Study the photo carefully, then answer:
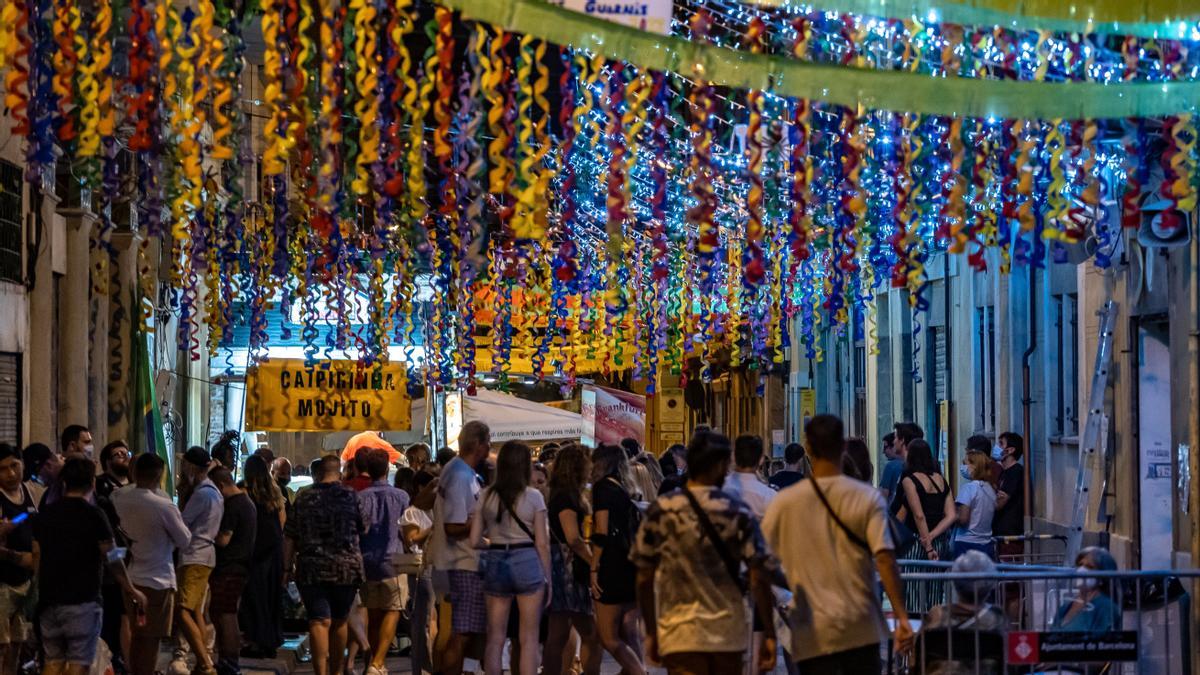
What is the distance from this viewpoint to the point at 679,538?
928cm

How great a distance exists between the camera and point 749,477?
521 inches

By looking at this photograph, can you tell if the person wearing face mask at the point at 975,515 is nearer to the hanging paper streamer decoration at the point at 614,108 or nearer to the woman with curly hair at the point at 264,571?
the hanging paper streamer decoration at the point at 614,108

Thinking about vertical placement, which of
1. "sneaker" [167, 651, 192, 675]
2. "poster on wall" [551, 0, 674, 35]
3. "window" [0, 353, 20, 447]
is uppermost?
"poster on wall" [551, 0, 674, 35]

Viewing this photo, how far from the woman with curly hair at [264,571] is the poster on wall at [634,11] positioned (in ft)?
27.2

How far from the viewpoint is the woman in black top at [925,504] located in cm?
1658

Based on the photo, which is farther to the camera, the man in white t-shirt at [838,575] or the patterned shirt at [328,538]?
the patterned shirt at [328,538]

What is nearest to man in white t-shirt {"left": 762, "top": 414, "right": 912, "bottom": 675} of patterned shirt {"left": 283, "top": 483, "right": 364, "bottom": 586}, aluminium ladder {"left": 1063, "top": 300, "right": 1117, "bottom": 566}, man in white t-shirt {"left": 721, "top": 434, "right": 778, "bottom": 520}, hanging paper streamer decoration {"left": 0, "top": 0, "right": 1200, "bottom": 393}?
hanging paper streamer decoration {"left": 0, "top": 0, "right": 1200, "bottom": 393}

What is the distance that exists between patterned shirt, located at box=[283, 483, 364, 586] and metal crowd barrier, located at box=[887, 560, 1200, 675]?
4658mm

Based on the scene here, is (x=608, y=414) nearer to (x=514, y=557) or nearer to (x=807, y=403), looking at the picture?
→ (x=807, y=403)

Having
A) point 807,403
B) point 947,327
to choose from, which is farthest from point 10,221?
point 807,403

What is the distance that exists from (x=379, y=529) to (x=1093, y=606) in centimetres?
603

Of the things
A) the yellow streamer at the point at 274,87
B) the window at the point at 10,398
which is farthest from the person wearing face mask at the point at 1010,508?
the yellow streamer at the point at 274,87

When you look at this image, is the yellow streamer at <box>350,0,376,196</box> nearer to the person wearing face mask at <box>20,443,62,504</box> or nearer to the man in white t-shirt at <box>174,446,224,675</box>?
the man in white t-shirt at <box>174,446,224,675</box>

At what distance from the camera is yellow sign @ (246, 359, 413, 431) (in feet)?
77.3
